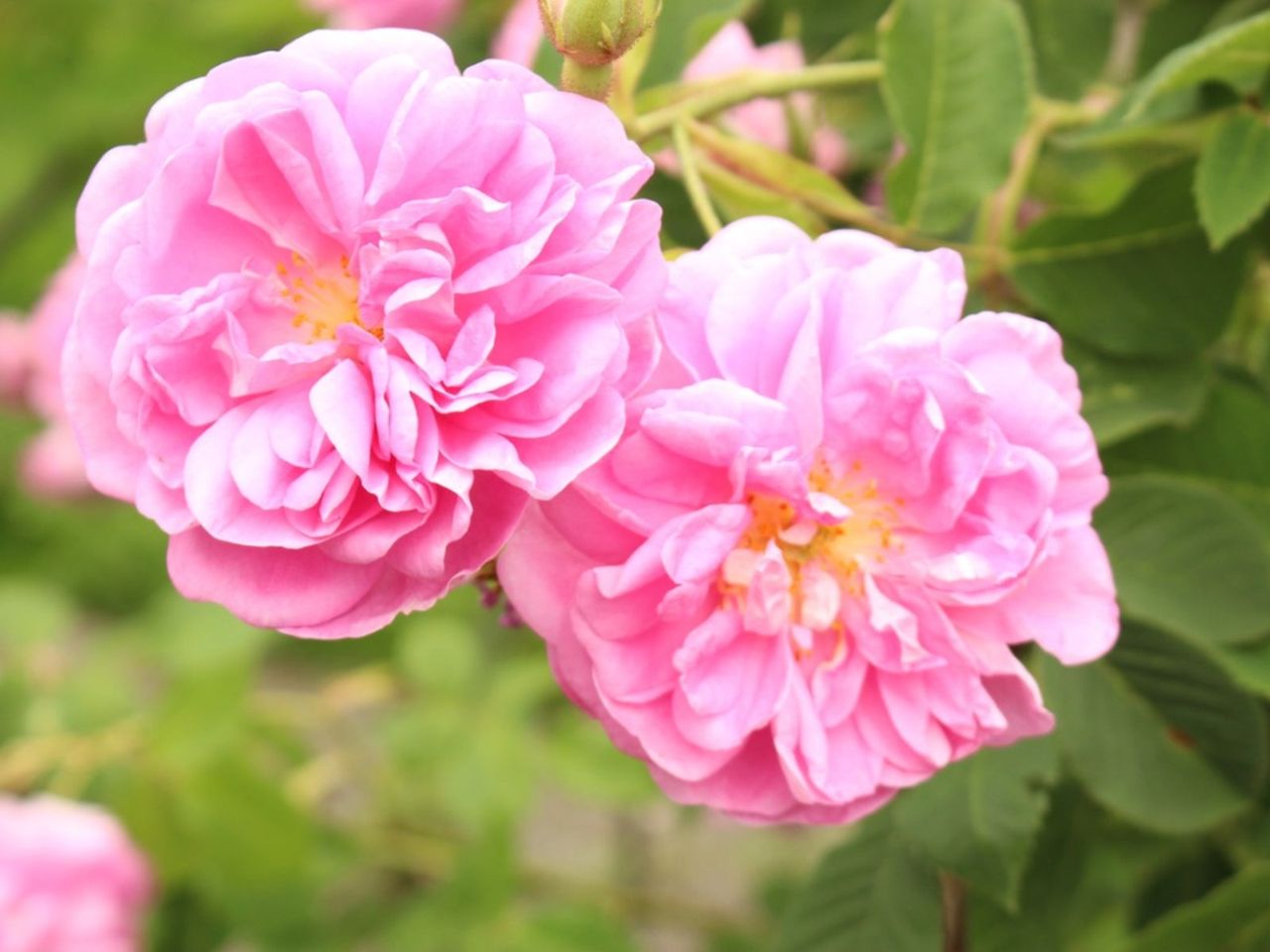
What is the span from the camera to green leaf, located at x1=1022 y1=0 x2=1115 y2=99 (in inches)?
29.7

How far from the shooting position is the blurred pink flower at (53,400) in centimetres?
120

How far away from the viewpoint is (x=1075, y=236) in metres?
0.65

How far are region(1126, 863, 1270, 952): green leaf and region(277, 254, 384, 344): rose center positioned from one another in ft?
1.55

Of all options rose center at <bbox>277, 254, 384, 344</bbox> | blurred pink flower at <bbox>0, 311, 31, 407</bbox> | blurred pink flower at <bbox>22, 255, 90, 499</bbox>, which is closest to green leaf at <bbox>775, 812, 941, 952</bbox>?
rose center at <bbox>277, 254, 384, 344</bbox>

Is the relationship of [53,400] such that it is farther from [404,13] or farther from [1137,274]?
[1137,274]

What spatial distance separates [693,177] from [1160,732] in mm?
327

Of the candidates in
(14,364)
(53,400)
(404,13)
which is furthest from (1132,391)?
(14,364)

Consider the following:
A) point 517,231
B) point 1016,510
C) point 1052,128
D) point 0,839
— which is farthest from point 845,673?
point 0,839

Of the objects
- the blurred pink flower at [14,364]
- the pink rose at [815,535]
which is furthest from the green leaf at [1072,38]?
the blurred pink flower at [14,364]

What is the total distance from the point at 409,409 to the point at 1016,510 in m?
0.19

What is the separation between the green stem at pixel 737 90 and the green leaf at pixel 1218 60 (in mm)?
120

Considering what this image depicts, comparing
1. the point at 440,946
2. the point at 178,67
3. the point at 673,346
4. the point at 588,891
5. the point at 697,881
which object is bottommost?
the point at 697,881

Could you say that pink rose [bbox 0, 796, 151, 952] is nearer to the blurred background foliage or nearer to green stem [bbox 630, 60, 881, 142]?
the blurred background foliage

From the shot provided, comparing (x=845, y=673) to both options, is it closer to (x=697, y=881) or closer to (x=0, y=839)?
(x=0, y=839)
